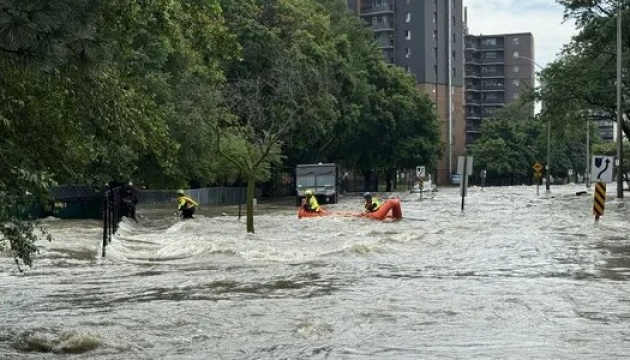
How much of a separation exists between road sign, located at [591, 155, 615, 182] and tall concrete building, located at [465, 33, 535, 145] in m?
128

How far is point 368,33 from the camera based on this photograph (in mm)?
85812

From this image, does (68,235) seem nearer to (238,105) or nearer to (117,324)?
(117,324)

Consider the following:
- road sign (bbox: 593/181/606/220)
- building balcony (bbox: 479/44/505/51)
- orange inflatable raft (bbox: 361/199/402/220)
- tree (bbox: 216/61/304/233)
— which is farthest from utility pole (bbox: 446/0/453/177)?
road sign (bbox: 593/181/606/220)

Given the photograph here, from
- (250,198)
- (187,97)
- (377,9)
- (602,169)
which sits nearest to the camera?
(250,198)

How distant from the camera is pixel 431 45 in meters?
123

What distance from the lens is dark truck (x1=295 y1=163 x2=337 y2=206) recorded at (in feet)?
174

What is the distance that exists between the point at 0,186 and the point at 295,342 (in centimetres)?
356

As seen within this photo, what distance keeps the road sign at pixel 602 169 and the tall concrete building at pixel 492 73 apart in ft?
418

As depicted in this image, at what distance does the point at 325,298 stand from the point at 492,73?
149 metres

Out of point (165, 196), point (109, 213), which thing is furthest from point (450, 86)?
point (109, 213)

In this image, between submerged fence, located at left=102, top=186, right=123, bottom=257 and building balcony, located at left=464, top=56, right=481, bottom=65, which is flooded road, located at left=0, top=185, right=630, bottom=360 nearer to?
submerged fence, located at left=102, top=186, right=123, bottom=257

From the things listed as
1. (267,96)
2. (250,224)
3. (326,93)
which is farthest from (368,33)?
(250,224)

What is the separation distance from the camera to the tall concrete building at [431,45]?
4796 inches

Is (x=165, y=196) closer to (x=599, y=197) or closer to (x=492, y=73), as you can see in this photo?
(x=599, y=197)
